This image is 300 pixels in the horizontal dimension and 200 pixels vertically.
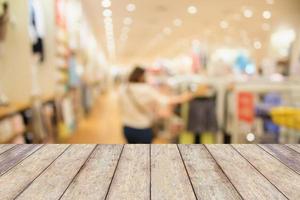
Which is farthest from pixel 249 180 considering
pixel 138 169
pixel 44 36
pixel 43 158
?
pixel 44 36

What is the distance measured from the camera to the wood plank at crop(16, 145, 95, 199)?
3.26ft

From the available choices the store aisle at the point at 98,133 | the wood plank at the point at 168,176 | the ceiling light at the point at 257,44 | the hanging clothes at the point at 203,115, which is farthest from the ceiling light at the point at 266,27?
the wood plank at the point at 168,176

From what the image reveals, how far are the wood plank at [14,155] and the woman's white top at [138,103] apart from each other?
1.44 metres

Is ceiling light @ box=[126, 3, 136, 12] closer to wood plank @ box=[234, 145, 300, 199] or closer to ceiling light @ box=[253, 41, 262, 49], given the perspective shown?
wood plank @ box=[234, 145, 300, 199]

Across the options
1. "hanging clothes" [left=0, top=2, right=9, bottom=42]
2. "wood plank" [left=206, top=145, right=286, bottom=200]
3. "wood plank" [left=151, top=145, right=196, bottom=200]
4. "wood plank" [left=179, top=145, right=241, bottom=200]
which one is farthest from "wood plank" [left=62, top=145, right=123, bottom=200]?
"hanging clothes" [left=0, top=2, right=9, bottom=42]

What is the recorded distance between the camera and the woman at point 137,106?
116 inches

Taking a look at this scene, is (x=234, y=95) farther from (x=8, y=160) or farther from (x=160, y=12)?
A: (x=8, y=160)

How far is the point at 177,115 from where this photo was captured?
419 cm

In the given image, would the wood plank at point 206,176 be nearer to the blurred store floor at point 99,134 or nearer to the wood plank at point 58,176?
the wood plank at point 58,176

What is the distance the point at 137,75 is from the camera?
9.75 feet

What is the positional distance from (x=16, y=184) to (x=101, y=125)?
6236mm

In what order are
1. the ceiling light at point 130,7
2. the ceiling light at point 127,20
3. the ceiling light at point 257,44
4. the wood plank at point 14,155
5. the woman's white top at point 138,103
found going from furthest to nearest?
the ceiling light at point 257,44 → the ceiling light at point 127,20 → the woman's white top at point 138,103 → the ceiling light at point 130,7 → the wood plank at point 14,155

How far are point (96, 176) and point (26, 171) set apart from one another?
29 centimetres

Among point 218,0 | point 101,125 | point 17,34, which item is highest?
point 218,0
